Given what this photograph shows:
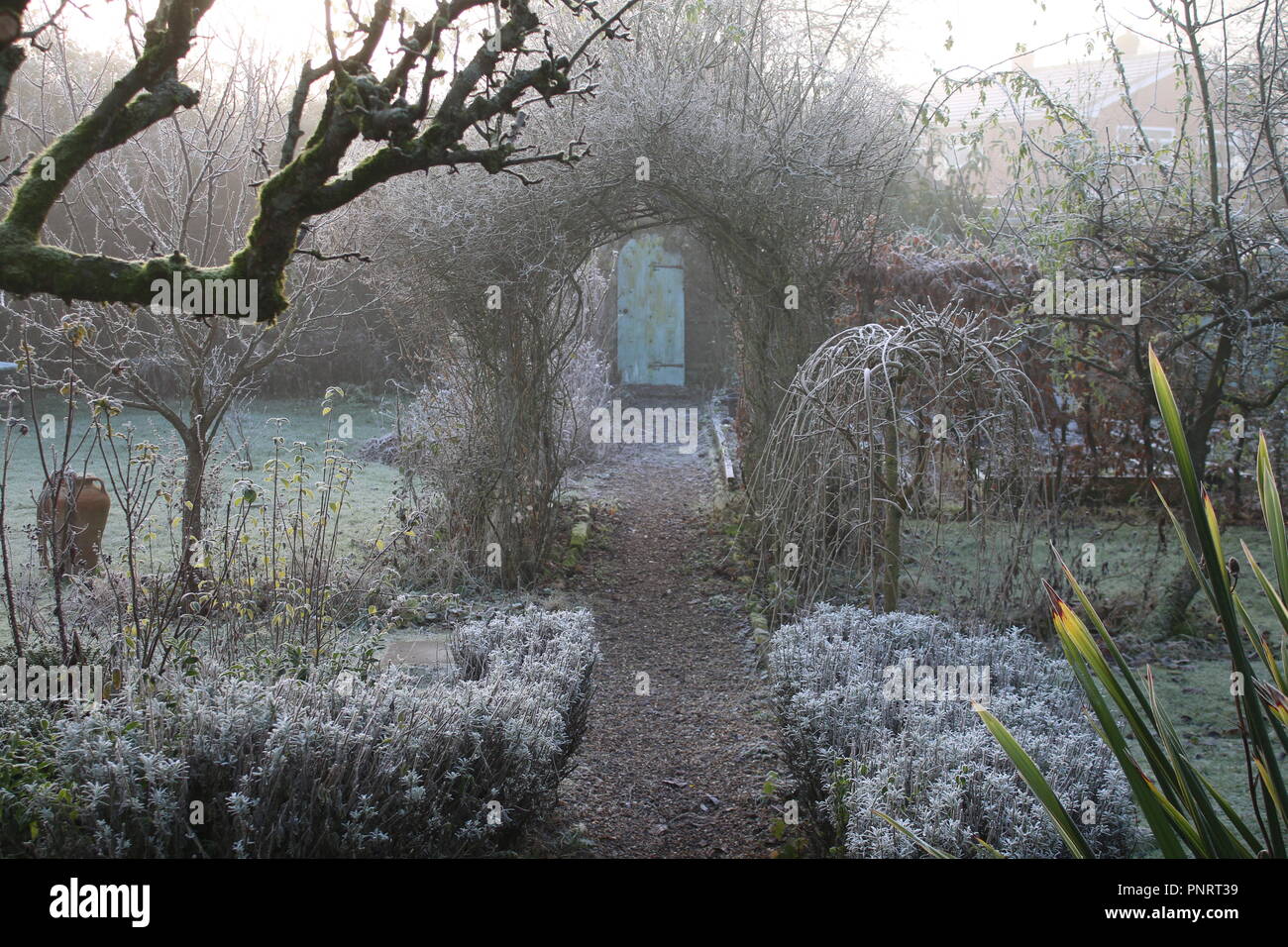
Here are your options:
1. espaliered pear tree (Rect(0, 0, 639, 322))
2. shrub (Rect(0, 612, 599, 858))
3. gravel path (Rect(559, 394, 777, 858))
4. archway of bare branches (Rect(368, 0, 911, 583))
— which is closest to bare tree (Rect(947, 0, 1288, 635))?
archway of bare branches (Rect(368, 0, 911, 583))

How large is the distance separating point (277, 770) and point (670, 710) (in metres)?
2.69

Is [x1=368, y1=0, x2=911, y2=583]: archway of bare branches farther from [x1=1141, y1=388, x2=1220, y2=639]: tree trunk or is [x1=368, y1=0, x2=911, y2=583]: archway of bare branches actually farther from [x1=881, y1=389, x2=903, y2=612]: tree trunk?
[x1=1141, y1=388, x2=1220, y2=639]: tree trunk

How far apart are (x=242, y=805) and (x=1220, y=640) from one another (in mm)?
5945

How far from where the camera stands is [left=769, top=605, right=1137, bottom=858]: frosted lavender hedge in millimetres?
2639

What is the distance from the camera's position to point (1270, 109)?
5359 millimetres

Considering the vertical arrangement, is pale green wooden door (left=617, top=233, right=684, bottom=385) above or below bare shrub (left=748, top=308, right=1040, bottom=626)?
above

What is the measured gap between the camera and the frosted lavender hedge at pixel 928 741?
8.66ft

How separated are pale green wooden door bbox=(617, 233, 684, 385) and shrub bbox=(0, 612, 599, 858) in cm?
1327

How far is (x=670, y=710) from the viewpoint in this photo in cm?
505

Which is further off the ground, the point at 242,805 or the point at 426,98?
the point at 426,98

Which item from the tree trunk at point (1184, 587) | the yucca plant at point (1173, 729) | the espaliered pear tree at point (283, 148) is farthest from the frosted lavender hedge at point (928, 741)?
the tree trunk at point (1184, 587)

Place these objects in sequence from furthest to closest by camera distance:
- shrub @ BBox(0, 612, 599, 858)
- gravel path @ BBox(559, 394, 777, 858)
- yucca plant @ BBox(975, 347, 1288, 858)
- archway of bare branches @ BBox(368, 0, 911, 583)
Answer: archway of bare branches @ BBox(368, 0, 911, 583), gravel path @ BBox(559, 394, 777, 858), shrub @ BBox(0, 612, 599, 858), yucca plant @ BBox(975, 347, 1288, 858)
